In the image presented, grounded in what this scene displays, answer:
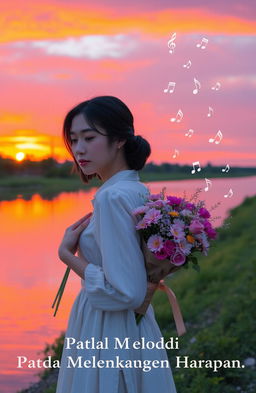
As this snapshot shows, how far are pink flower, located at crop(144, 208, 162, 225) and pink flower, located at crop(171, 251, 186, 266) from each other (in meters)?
0.17

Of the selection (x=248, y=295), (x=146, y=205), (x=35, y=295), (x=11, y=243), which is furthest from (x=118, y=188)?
(x=11, y=243)

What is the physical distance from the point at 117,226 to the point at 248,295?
4998 mm

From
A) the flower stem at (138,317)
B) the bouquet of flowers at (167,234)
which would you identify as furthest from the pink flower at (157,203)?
the flower stem at (138,317)

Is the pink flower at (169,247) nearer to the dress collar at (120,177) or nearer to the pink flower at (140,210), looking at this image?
the pink flower at (140,210)

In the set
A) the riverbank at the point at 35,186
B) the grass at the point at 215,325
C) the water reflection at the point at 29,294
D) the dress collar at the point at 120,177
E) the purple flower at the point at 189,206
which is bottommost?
the riverbank at the point at 35,186

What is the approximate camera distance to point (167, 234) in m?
2.85

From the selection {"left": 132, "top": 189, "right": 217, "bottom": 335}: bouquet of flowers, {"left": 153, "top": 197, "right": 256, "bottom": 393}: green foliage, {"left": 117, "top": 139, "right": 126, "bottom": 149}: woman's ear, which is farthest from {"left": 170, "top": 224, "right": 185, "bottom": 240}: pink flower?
{"left": 153, "top": 197, "right": 256, "bottom": 393}: green foliage

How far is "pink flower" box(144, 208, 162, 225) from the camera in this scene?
2.77 m

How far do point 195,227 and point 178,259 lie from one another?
147mm

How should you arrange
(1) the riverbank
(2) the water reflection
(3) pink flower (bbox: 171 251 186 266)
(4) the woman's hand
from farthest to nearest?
(1) the riverbank < (2) the water reflection < (4) the woman's hand < (3) pink flower (bbox: 171 251 186 266)

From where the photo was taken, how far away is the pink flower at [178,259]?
2.84 m

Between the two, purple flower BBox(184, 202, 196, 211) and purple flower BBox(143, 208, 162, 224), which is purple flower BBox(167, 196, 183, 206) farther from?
purple flower BBox(143, 208, 162, 224)

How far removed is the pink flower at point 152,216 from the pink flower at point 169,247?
0.10 metres

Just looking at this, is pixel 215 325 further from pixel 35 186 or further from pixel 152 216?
pixel 35 186
